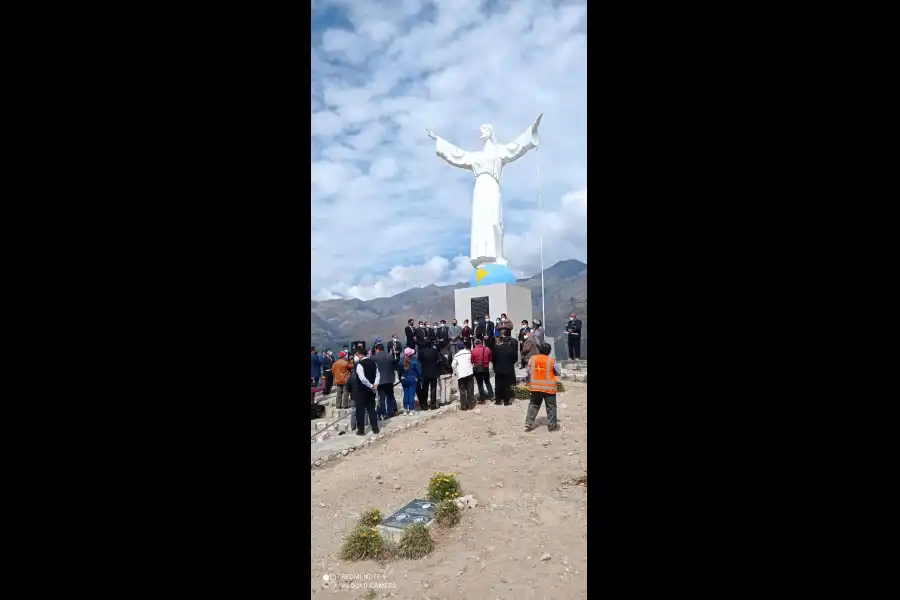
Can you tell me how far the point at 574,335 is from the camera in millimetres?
12180

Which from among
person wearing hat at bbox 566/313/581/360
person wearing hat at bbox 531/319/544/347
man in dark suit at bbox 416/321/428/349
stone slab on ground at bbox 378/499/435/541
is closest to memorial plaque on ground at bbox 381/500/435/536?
stone slab on ground at bbox 378/499/435/541

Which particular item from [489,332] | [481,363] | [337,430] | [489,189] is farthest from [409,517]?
[489,189]

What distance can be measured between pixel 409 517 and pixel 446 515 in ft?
1.26

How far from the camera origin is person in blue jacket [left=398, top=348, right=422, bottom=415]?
8844 mm

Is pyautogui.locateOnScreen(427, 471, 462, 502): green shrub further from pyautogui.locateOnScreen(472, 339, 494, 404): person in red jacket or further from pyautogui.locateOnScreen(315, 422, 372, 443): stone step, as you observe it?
pyautogui.locateOnScreen(472, 339, 494, 404): person in red jacket

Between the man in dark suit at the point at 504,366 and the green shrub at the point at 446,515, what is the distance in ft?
12.4

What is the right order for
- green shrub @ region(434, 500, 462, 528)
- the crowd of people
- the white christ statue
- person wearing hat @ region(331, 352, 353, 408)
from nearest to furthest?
green shrub @ region(434, 500, 462, 528) → the crowd of people → person wearing hat @ region(331, 352, 353, 408) → the white christ statue

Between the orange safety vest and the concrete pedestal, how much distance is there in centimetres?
596

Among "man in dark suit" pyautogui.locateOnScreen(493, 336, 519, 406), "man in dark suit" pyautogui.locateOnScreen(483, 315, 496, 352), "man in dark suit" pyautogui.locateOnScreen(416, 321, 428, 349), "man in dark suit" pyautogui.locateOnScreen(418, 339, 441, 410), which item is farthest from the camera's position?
Result: "man in dark suit" pyautogui.locateOnScreen(416, 321, 428, 349)

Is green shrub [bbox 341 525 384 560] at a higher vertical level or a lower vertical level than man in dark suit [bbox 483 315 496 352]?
lower

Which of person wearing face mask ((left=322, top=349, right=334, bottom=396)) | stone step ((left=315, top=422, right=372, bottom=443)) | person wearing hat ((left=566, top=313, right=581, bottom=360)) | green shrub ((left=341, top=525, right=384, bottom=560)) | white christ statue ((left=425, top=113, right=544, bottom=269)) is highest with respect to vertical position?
white christ statue ((left=425, top=113, right=544, bottom=269))
